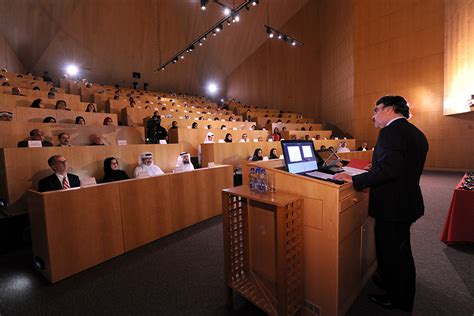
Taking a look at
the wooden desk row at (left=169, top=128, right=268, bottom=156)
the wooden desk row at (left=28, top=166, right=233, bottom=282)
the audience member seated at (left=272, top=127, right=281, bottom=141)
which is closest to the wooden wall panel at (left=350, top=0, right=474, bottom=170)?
the audience member seated at (left=272, top=127, right=281, bottom=141)

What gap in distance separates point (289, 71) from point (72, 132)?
31.2 ft

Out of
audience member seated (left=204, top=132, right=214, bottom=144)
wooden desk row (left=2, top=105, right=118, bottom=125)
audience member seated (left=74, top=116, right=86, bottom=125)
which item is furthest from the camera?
audience member seated (left=204, top=132, right=214, bottom=144)

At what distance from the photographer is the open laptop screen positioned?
1.51 metres

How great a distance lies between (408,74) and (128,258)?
849 cm

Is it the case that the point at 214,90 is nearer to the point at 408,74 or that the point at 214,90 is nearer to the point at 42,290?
the point at 408,74

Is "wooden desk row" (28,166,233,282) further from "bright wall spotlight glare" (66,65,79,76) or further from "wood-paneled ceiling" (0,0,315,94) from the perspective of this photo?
"bright wall spotlight glare" (66,65,79,76)

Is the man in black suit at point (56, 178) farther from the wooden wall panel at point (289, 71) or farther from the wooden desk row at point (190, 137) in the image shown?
the wooden wall panel at point (289, 71)

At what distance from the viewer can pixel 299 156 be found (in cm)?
162

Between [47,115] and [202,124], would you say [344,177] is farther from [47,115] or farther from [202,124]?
[202,124]

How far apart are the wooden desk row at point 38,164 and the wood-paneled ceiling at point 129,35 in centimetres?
705

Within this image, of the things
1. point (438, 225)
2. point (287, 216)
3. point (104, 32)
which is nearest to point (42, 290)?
point (287, 216)

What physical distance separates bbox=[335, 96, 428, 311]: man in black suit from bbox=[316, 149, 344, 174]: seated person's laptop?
Answer: 23cm

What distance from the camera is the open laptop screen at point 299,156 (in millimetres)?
1515

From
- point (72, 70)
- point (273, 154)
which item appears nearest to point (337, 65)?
point (273, 154)
